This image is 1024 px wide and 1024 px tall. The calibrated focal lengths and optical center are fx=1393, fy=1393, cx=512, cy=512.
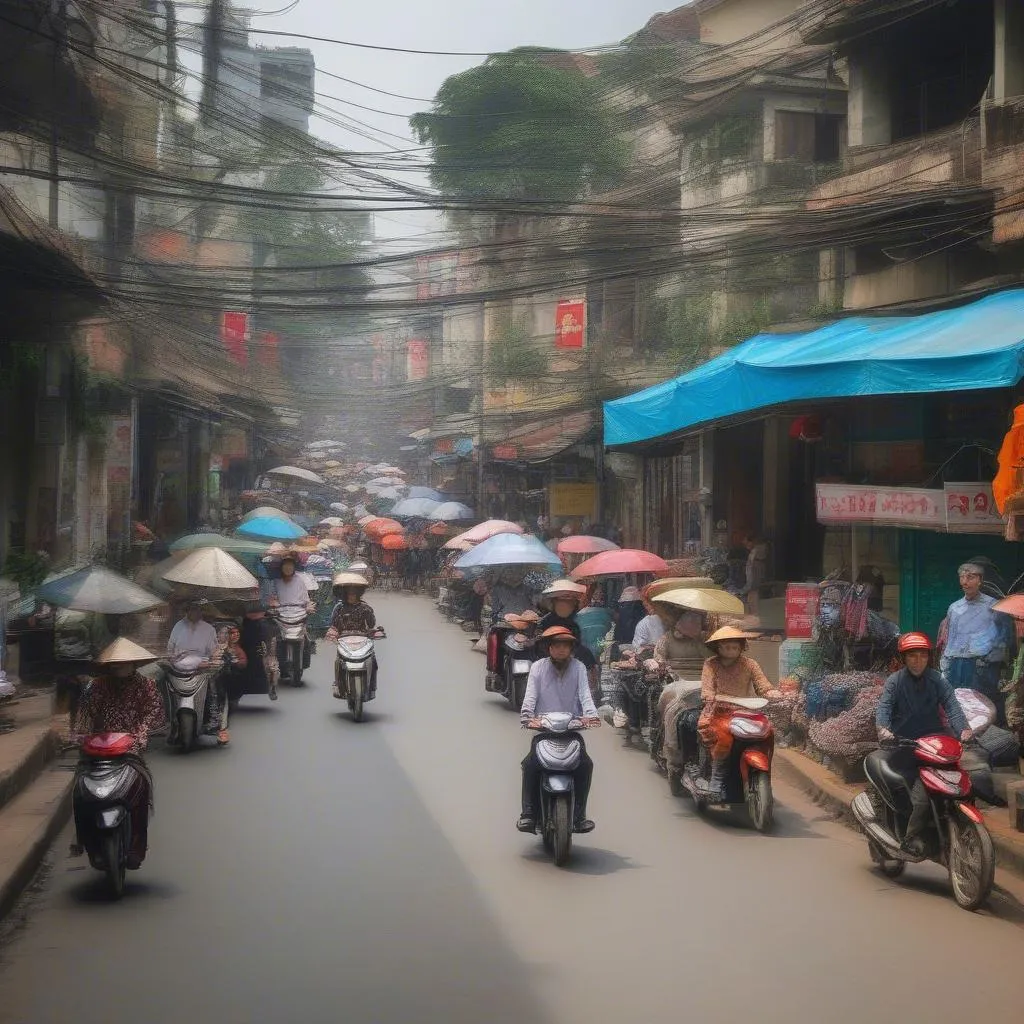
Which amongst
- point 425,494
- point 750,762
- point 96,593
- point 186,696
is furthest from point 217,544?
point 425,494

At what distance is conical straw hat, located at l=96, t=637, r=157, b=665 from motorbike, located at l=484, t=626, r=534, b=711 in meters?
7.79

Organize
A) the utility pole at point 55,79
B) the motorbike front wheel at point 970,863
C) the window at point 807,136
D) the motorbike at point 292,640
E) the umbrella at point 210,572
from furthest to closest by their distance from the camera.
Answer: the window at point 807,136
the motorbike at point 292,640
the umbrella at point 210,572
the utility pole at point 55,79
the motorbike front wheel at point 970,863

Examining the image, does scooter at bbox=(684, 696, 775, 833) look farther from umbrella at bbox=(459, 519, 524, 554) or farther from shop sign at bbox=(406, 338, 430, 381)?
shop sign at bbox=(406, 338, 430, 381)

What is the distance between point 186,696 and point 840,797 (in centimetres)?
636

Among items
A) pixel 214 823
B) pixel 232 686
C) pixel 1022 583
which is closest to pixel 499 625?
pixel 232 686

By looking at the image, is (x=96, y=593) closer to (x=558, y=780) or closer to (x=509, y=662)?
(x=509, y=662)

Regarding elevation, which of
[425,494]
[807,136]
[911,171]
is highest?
[807,136]

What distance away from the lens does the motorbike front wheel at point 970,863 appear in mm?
7660

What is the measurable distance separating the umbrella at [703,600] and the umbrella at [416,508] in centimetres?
2828

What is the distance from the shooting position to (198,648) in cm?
1373

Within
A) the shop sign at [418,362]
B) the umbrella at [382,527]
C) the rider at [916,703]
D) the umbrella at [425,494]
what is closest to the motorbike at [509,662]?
the rider at [916,703]

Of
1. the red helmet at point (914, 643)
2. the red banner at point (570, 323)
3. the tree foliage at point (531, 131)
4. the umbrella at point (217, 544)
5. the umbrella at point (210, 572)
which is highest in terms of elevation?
the tree foliage at point (531, 131)

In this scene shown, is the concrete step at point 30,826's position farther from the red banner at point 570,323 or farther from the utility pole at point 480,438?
the utility pole at point 480,438

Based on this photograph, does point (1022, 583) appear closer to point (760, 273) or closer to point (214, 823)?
point (214, 823)
